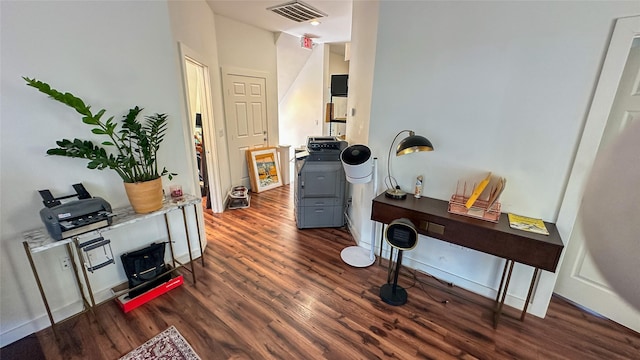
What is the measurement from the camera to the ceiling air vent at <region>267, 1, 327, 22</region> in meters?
3.18

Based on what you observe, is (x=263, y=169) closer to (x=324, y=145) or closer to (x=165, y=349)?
(x=324, y=145)

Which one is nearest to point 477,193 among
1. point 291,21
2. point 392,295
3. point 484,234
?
point 484,234

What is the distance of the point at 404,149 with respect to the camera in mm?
2055

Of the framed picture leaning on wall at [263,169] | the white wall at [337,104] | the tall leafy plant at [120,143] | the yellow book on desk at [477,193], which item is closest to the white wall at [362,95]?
the yellow book on desk at [477,193]

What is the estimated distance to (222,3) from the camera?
318 centimetres

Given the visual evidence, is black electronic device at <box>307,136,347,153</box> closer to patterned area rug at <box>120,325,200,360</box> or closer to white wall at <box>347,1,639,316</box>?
white wall at <box>347,1,639,316</box>

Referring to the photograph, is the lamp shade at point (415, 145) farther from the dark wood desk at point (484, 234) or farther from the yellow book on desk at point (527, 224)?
the yellow book on desk at point (527, 224)

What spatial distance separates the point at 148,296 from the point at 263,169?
274 centimetres

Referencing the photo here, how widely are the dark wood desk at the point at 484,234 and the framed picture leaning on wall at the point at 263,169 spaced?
2.66 meters

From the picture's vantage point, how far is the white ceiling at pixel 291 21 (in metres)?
3.15

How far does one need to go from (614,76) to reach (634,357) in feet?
5.75

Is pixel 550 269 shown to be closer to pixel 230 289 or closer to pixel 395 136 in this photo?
pixel 395 136

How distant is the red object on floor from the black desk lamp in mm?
1890

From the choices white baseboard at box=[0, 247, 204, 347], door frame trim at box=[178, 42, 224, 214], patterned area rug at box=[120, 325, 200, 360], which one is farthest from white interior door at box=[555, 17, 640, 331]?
white baseboard at box=[0, 247, 204, 347]
